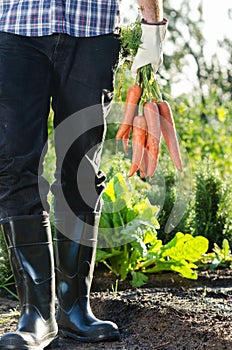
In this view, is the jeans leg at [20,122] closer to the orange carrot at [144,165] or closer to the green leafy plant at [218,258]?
the orange carrot at [144,165]

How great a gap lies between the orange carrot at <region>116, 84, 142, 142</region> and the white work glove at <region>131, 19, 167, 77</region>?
3.9 inches

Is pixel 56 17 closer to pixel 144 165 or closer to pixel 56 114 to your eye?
pixel 56 114

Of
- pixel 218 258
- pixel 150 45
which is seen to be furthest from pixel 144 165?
pixel 218 258

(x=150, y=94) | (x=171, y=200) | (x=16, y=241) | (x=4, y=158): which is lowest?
(x=171, y=200)

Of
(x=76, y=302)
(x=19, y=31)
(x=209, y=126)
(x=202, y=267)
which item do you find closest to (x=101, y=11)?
(x=19, y=31)

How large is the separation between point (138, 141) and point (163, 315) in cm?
67

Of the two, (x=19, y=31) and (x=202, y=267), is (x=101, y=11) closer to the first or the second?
(x=19, y=31)

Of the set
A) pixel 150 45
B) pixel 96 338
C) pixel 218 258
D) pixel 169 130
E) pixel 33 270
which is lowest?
pixel 218 258

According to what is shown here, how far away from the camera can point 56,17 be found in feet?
8.13

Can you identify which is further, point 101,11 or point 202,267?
point 202,267

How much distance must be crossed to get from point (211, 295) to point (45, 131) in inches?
51.7

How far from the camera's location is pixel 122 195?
3.73 metres

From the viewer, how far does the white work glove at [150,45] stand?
2.62 m

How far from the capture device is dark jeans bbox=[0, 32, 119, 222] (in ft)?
7.99
